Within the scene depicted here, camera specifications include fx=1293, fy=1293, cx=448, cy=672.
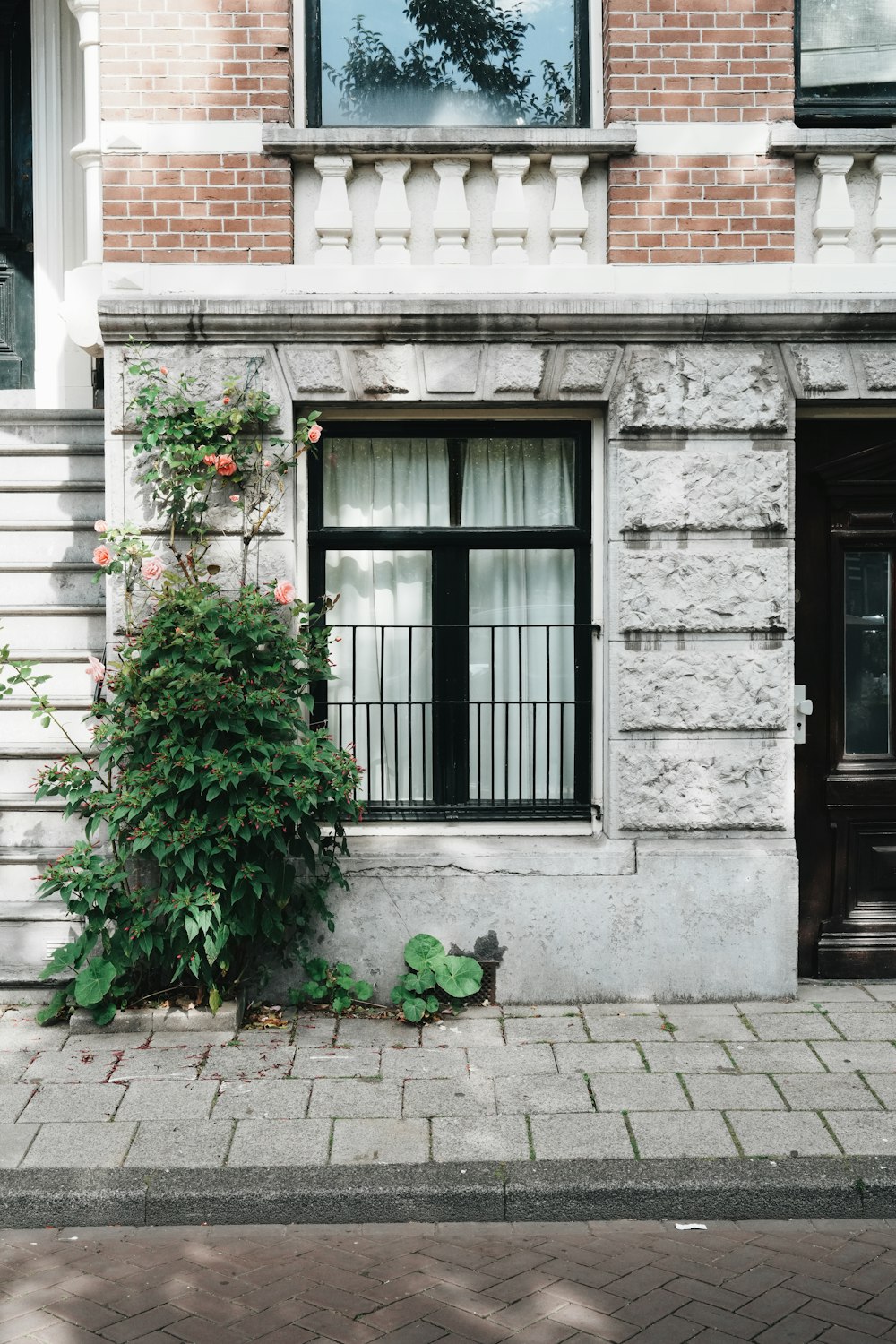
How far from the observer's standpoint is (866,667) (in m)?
6.93

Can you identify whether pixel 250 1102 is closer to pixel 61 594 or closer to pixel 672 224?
pixel 61 594

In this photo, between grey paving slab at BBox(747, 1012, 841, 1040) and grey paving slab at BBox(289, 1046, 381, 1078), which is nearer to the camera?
grey paving slab at BBox(289, 1046, 381, 1078)

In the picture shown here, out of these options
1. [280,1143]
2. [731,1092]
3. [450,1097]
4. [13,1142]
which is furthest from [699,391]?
[13,1142]

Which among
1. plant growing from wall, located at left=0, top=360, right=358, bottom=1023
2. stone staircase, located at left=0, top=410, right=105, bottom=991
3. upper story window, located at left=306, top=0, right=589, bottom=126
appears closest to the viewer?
plant growing from wall, located at left=0, top=360, right=358, bottom=1023

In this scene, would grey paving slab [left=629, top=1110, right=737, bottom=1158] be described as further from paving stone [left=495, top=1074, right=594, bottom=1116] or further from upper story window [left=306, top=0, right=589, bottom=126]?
upper story window [left=306, top=0, right=589, bottom=126]

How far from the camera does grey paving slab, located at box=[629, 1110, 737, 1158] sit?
4723mm

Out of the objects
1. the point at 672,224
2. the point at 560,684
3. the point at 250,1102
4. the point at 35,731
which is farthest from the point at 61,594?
the point at 672,224

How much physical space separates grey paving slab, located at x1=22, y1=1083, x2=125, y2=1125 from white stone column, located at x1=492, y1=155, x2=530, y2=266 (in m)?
4.20

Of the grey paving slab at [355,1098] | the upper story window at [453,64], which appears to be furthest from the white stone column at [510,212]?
the grey paving slab at [355,1098]

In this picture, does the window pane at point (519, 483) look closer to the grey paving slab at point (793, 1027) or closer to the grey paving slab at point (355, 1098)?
the grey paving slab at point (793, 1027)

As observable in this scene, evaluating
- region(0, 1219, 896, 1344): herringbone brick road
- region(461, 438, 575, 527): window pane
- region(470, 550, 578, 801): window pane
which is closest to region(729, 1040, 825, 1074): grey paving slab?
region(0, 1219, 896, 1344): herringbone brick road

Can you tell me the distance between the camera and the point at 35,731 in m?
6.99

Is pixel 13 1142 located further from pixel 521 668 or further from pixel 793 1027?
pixel 793 1027

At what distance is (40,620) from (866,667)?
4.52 m
